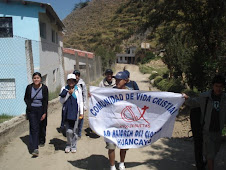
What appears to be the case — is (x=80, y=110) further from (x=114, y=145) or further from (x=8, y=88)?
(x=8, y=88)

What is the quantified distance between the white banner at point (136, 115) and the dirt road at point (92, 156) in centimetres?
71

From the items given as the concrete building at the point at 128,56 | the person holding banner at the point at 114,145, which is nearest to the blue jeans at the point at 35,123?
the person holding banner at the point at 114,145

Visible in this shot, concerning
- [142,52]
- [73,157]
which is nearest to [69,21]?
[142,52]

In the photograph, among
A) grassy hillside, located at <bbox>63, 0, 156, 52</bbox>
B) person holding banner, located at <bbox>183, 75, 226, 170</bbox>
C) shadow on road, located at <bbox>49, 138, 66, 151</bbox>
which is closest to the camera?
person holding banner, located at <bbox>183, 75, 226, 170</bbox>

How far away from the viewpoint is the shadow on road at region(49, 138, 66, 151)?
18.5 ft

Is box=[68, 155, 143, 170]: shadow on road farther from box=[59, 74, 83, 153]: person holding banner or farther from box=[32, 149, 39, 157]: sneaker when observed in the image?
box=[32, 149, 39, 157]: sneaker

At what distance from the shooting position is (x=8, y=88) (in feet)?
30.2

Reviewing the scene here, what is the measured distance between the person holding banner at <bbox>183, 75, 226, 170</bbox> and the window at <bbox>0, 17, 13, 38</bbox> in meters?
10.8

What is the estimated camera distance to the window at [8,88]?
29.5 ft

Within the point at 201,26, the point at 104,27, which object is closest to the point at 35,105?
the point at 201,26

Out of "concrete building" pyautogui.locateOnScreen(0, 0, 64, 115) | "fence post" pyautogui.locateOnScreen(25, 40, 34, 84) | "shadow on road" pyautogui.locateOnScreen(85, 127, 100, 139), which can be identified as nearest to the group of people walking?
"shadow on road" pyautogui.locateOnScreen(85, 127, 100, 139)

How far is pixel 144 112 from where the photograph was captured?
4285 millimetres

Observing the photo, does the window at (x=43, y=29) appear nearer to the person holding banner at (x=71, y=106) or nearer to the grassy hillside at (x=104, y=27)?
the person holding banner at (x=71, y=106)

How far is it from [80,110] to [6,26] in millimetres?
8958
